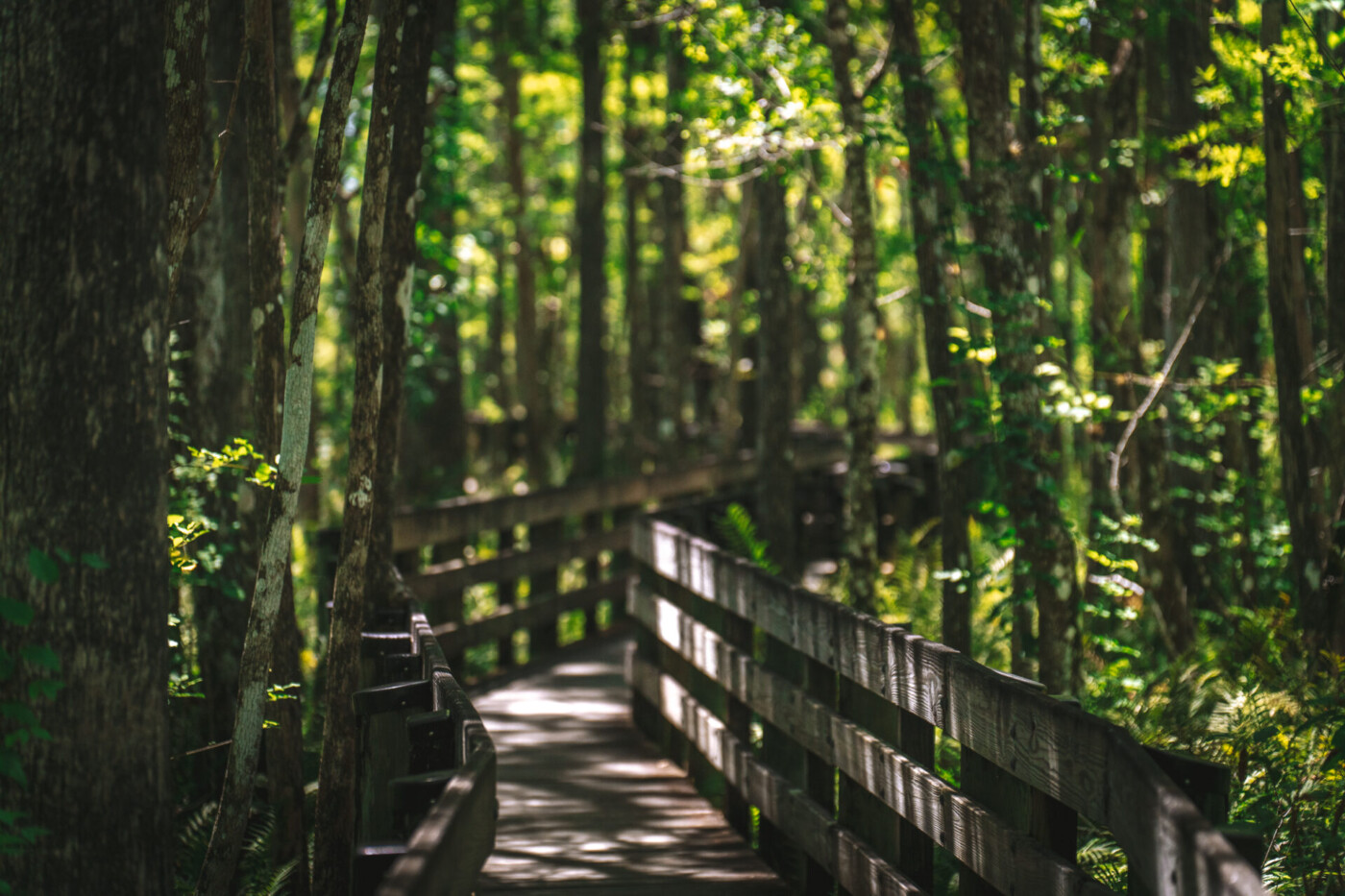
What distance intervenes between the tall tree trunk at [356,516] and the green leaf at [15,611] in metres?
2.10

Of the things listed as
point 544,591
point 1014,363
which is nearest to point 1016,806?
point 1014,363

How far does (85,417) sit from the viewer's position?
3.01 metres

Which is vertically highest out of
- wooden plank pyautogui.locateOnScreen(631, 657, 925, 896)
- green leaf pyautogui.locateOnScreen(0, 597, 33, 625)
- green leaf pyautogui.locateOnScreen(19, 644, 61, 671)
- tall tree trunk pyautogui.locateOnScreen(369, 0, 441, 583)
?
tall tree trunk pyautogui.locateOnScreen(369, 0, 441, 583)

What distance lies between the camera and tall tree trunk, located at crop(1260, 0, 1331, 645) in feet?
25.0

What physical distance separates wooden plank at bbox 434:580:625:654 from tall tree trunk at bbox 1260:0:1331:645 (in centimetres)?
555

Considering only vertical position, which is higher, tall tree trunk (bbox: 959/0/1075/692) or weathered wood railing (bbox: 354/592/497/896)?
tall tree trunk (bbox: 959/0/1075/692)

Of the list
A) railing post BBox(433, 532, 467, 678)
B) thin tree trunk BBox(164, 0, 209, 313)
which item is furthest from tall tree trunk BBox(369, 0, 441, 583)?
railing post BBox(433, 532, 467, 678)

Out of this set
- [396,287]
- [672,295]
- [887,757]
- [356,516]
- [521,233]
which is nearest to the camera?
[887,757]

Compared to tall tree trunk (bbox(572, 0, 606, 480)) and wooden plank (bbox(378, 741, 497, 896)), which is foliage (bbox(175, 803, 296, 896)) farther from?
tall tree trunk (bbox(572, 0, 606, 480))

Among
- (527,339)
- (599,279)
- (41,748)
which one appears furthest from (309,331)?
(527,339)

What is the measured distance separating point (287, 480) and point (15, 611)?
1.75 m

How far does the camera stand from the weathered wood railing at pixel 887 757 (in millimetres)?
2922

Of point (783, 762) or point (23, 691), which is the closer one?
point (23, 691)

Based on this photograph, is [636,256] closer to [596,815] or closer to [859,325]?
[859,325]
